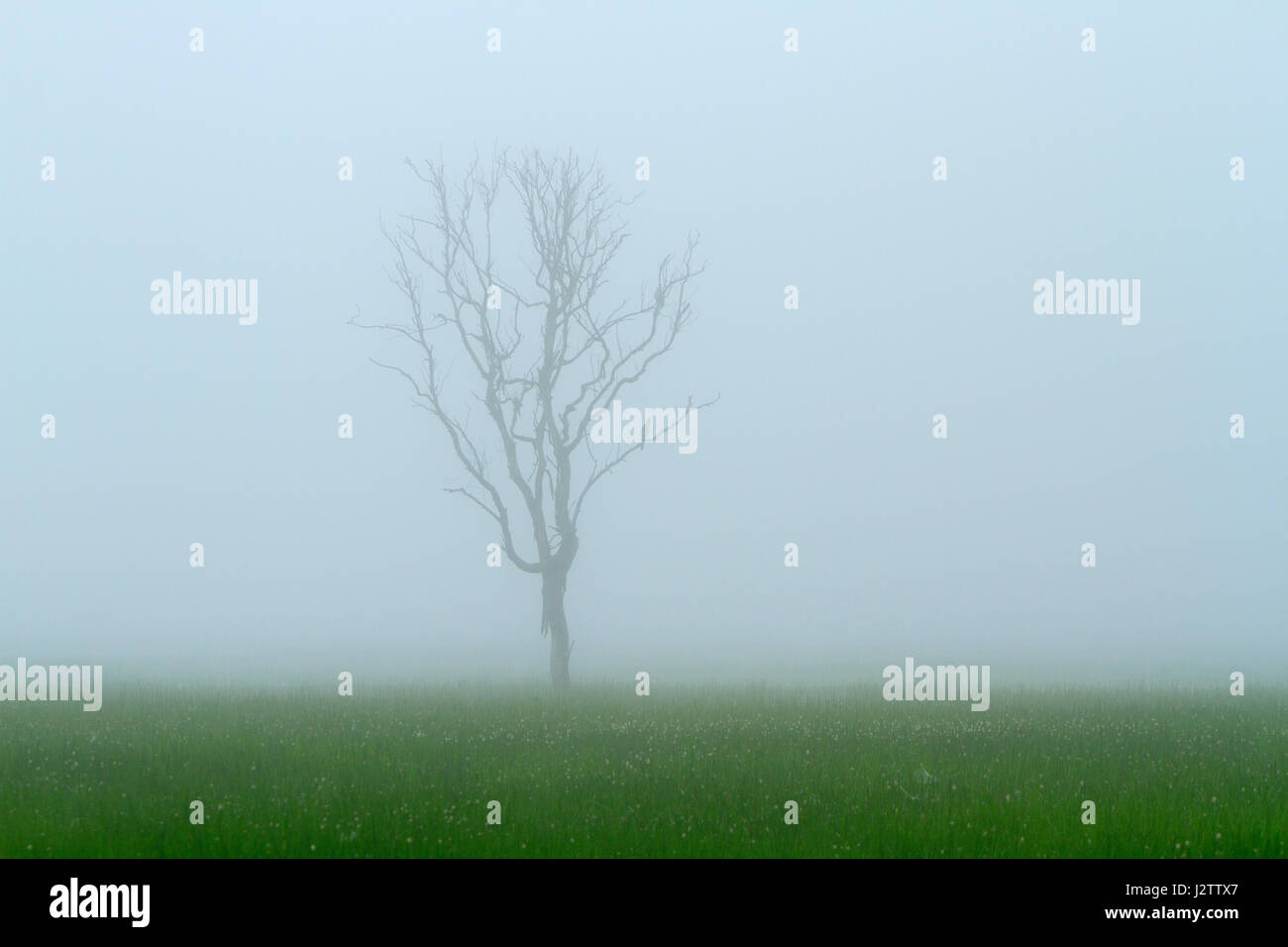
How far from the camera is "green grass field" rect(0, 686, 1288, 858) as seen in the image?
11.1m

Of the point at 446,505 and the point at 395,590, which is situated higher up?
the point at 446,505

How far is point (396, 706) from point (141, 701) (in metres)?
5.00

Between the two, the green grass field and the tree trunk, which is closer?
the green grass field

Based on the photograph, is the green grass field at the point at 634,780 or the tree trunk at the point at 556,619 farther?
the tree trunk at the point at 556,619

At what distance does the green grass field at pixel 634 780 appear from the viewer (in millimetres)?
11133

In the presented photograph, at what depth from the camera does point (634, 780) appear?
1360 centimetres

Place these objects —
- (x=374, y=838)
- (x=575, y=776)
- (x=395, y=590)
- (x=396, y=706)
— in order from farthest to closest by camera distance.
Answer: (x=395, y=590) → (x=396, y=706) → (x=575, y=776) → (x=374, y=838)

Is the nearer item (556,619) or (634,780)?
(634,780)

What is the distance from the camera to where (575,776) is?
45.4 ft

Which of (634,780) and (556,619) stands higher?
(556,619)
